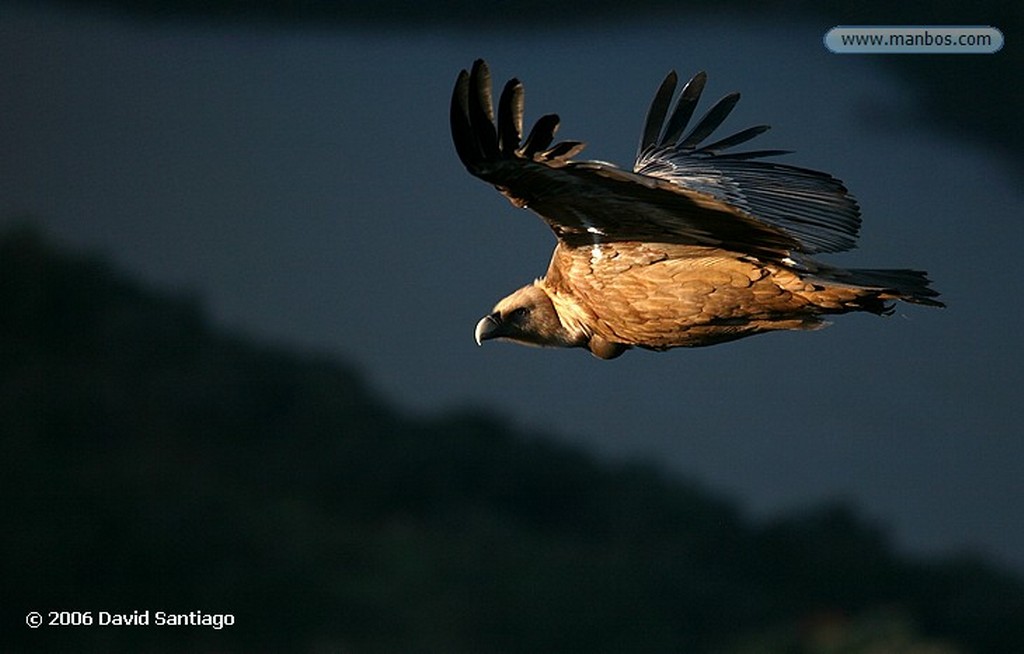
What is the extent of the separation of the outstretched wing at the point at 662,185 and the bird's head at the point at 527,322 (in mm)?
349

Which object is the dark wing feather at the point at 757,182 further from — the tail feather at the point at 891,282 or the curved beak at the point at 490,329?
the curved beak at the point at 490,329

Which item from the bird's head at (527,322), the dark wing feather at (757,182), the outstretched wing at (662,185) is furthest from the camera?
the bird's head at (527,322)

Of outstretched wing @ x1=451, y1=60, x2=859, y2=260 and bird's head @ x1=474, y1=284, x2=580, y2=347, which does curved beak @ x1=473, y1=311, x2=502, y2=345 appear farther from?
outstretched wing @ x1=451, y1=60, x2=859, y2=260

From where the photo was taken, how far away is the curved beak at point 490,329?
4.57 m

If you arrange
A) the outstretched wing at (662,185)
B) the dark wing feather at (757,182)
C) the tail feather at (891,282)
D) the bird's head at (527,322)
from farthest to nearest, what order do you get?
the bird's head at (527,322) → the dark wing feather at (757,182) → the tail feather at (891,282) → the outstretched wing at (662,185)

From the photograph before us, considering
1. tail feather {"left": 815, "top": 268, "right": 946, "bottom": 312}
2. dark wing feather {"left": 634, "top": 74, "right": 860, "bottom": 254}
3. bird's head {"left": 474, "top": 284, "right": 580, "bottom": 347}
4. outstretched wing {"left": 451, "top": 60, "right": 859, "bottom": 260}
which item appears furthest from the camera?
bird's head {"left": 474, "top": 284, "right": 580, "bottom": 347}

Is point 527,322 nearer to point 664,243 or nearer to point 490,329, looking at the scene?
point 490,329

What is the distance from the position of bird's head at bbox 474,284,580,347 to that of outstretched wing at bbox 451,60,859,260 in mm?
349

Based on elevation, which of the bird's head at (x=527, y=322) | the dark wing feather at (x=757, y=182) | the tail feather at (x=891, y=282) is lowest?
the tail feather at (x=891, y=282)

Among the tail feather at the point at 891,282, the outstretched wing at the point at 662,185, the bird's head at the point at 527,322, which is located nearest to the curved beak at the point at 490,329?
the bird's head at the point at 527,322

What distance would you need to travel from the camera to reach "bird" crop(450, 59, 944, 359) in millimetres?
3594

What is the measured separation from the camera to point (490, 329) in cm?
457

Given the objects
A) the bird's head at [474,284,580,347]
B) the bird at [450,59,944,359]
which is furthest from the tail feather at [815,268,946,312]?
the bird's head at [474,284,580,347]

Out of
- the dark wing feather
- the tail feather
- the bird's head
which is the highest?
the dark wing feather
